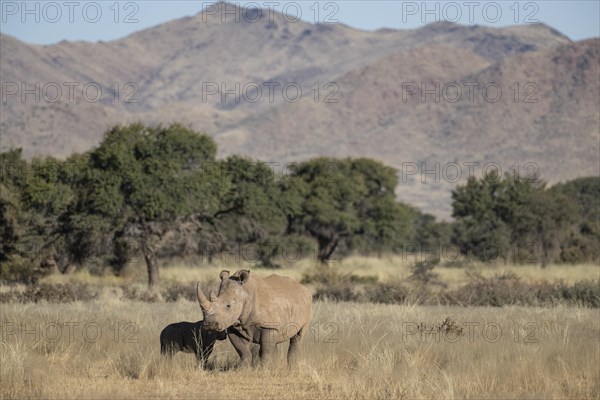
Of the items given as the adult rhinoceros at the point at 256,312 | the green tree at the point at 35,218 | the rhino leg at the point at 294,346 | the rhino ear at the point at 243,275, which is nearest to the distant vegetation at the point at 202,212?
the green tree at the point at 35,218

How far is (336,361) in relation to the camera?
1206 cm

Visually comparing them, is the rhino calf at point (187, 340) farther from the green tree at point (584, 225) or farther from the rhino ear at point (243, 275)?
the green tree at point (584, 225)

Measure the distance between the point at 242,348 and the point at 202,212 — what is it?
76.0 ft

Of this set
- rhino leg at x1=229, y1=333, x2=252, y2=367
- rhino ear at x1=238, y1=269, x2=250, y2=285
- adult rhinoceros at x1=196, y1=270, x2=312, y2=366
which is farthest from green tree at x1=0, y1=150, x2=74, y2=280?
rhino ear at x1=238, y1=269, x2=250, y2=285

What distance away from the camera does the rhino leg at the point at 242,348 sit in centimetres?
1085

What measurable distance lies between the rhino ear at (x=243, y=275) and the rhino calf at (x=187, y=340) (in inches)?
55.9

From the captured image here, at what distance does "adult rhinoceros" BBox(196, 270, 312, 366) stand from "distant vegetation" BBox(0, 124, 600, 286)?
19381 mm

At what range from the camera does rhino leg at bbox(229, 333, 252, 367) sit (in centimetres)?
1085

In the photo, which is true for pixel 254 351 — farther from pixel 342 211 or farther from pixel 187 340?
pixel 342 211

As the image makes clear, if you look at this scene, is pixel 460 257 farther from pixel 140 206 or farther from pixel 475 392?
pixel 475 392

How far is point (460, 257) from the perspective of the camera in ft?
168

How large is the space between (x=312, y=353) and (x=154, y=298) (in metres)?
12.3

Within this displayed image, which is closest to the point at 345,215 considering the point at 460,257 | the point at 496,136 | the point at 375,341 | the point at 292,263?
the point at 292,263

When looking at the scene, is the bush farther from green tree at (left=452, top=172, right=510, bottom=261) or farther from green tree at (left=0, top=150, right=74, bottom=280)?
green tree at (left=452, top=172, right=510, bottom=261)
